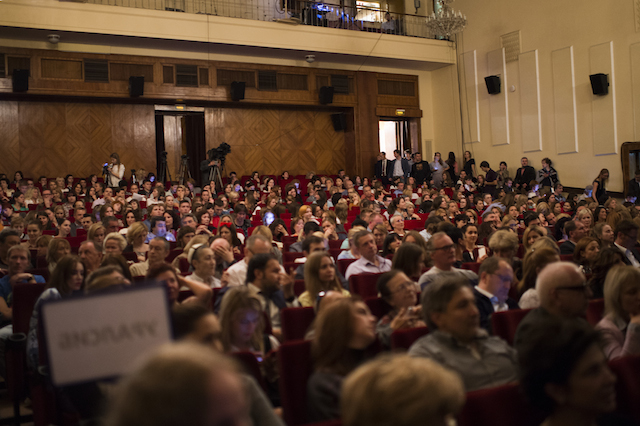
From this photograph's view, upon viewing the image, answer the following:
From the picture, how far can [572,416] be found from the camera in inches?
54.4

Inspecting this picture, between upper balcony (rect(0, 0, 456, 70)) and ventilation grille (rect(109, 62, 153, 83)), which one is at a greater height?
upper balcony (rect(0, 0, 456, 70))

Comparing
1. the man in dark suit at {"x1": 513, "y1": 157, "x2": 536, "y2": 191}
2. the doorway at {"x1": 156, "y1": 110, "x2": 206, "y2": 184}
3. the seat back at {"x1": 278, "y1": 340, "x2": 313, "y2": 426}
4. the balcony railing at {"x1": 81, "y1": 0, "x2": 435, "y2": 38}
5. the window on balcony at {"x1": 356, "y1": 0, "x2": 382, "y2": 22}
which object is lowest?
the seat back at {"x1": 278, "y1": 340, "x2": 313, "y2": 426}

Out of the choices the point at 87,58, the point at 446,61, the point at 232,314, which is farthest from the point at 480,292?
the point at 446,61

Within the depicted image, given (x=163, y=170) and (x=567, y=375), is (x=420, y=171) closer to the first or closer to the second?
(x=163, y=170)

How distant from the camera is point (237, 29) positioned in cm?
1119

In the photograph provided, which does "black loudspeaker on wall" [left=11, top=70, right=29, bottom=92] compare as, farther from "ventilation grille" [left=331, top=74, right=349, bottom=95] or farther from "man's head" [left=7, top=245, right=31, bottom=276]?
"man's head" [left=7, top=245, right=31, bottom=276]

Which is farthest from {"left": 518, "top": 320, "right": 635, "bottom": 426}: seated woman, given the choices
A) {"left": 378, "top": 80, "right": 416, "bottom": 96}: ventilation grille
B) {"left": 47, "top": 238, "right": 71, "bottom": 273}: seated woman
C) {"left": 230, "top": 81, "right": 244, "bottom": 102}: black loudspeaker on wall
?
{"left": 378, "top": 80, "right": 416, "bottom": 96}: ventilation grille

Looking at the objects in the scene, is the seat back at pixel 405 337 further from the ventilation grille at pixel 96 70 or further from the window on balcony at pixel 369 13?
the window on balcony at pixel 369 13

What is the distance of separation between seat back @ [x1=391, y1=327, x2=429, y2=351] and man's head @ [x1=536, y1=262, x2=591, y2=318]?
51cm

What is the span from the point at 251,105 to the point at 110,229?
772 centimetres

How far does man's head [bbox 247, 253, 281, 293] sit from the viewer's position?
115 inches

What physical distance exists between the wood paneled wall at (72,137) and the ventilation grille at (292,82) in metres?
2.82

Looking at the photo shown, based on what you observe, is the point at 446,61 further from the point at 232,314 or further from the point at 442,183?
the point at 232,314

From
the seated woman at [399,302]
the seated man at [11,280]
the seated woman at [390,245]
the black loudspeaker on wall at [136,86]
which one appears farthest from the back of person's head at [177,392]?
the black loudspeaker on wall at [136,86]
